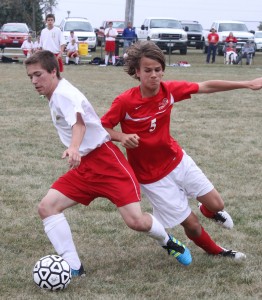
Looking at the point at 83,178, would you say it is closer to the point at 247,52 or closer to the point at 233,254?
the point at 233,254

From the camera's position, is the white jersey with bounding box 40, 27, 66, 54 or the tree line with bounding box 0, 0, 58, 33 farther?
the tree line with bounding box 0, 0, 58, 33

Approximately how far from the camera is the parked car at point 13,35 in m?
29.0

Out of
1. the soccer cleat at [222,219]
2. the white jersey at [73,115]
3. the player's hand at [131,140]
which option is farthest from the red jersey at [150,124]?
the soccer cleat at [222,219]

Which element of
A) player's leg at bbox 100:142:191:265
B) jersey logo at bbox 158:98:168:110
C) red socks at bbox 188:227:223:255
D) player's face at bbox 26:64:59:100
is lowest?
red socks at bbox 188:227:223:255

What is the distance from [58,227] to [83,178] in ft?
1.13

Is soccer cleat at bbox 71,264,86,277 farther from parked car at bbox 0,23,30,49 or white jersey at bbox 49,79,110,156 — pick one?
parked car at bbox 0,23,30,49

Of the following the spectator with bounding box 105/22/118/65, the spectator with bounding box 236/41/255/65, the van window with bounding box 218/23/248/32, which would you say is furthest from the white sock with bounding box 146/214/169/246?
the van window with bounding box 218/23/248/32

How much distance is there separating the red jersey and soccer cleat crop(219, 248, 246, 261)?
2.36 feet

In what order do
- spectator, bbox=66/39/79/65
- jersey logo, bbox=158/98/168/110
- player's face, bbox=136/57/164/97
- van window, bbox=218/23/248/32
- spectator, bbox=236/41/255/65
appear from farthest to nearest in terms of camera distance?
1. van window, bbox=218/23/248/32
2. spectator, bbox=236/41/255/65
3. spectator, bbox=66/39/79/65
4. jersey logo, bbox=158/98/168/110
5. player's face, bbox=136/57/164/97

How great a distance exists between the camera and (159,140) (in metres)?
4.33

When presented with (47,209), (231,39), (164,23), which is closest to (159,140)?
(47,209)

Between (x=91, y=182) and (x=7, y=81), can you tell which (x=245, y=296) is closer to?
(x=91, y=182)

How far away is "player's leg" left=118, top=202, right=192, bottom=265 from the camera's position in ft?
13.4

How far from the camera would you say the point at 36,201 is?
237 inches
